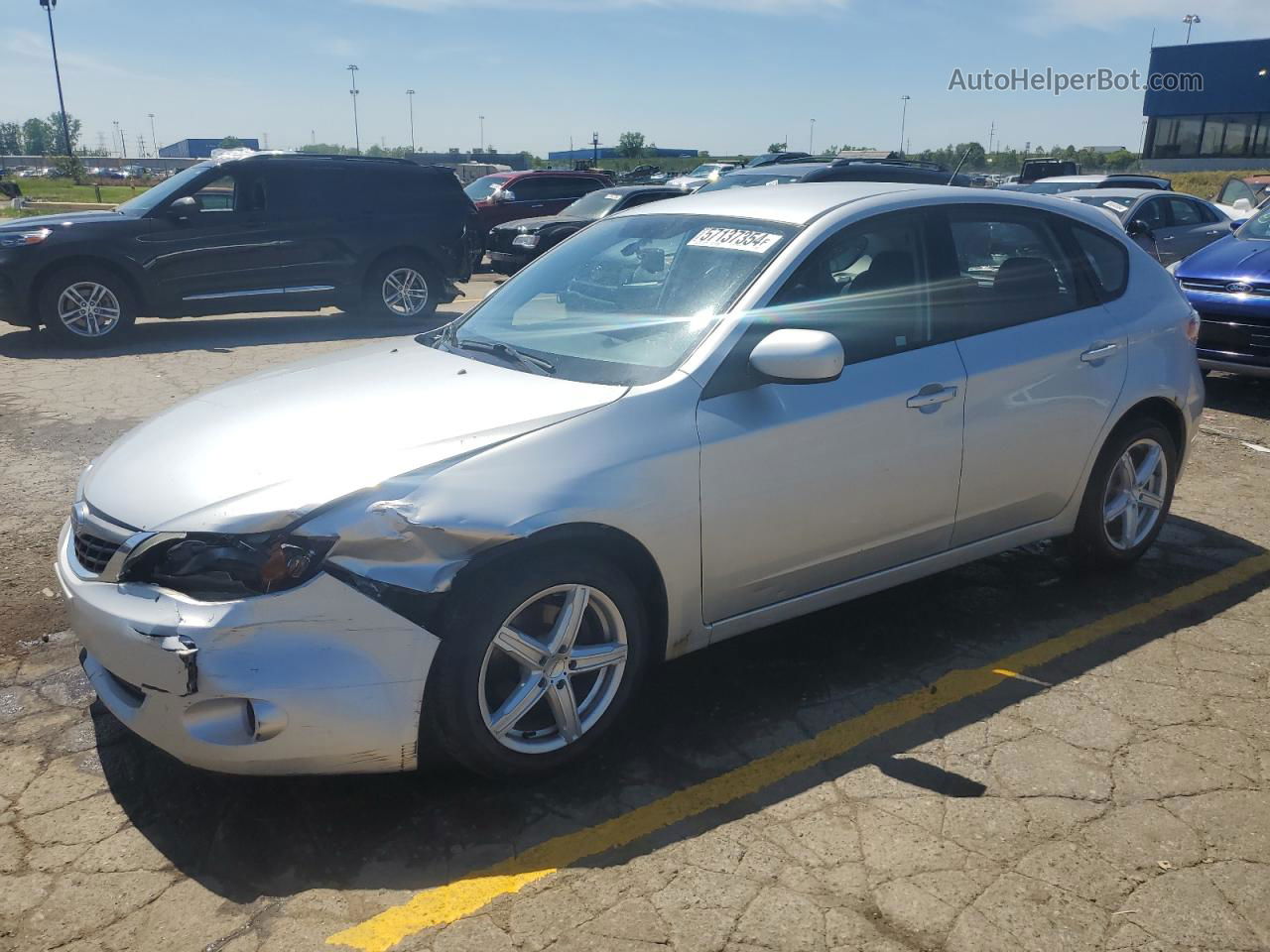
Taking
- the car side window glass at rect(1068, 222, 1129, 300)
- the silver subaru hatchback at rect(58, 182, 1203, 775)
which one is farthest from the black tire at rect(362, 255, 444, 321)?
the car side window glass at rect(1068, 222, 1129, 300)

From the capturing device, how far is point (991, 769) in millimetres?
3207

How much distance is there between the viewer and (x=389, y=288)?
39.1ft

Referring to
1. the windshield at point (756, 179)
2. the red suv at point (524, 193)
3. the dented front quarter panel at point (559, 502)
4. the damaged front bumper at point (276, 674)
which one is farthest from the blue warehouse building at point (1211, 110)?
the damaged front bumper at point (276, 674)

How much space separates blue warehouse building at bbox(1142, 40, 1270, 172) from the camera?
47.1 metres

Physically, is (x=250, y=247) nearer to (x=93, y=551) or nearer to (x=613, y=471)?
(x=93, y=551)

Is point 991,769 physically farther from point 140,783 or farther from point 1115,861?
point 140,783

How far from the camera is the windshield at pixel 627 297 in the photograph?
3.48 meters

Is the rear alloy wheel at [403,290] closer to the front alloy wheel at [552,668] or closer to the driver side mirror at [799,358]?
the driver side mirror at [799,358]

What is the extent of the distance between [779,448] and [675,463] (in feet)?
1.35

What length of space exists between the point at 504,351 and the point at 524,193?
16804 millimetres

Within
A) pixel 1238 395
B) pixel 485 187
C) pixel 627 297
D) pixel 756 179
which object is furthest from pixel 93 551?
pixel 485 187

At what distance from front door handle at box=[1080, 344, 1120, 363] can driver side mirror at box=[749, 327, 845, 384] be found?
1.54 meters

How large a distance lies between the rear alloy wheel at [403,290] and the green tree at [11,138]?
151 m

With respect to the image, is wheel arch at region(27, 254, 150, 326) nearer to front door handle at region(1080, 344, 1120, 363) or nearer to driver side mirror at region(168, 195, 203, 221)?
driver side mirror at region(168, 195, 203, 221)
